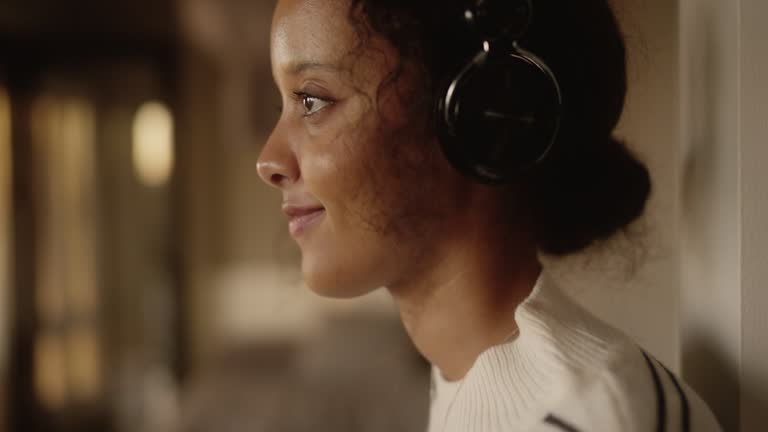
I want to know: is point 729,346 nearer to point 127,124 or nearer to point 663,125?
point 663,125

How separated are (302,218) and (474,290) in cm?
17

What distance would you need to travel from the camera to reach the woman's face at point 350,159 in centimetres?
57

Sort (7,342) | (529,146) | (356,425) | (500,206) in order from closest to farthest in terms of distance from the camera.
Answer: (529,146)
(500,206)
(356,425)
(7,342)

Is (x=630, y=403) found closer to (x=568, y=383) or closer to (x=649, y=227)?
(x=568, y=383)

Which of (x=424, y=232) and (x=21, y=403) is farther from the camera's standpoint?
(x=21, y=403)

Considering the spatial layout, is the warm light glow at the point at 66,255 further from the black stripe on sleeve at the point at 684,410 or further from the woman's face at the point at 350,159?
the black stripe on sleeve at the point at 684,410

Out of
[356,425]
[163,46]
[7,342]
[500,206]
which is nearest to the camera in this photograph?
[500,206]

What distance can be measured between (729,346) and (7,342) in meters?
4.10

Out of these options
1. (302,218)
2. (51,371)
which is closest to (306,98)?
(302,218)

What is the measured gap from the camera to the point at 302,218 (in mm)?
634

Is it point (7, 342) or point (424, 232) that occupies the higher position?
point (424, 232)

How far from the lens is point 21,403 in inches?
157

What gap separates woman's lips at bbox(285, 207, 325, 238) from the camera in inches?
24.6

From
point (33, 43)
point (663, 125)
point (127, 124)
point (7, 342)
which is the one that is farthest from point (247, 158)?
point (663, 125)
